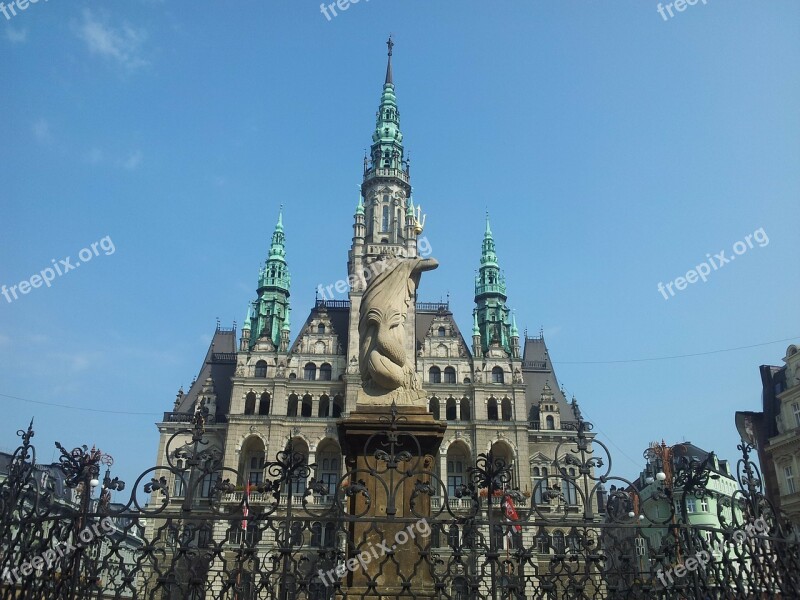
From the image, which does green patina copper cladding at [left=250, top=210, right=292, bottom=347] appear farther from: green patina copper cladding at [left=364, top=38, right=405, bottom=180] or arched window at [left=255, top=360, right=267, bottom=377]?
green patina copper cladding at [left=364, top=38, right=405, bottom=180]

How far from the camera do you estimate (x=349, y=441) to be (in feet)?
24.9

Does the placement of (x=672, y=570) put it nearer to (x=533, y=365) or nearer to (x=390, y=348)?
(x=390, y=348)

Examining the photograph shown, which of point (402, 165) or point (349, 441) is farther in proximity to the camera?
point (402, 165)

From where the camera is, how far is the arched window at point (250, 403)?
44.9 metres

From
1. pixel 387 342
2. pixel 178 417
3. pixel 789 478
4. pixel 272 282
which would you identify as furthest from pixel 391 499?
pixel 272 282

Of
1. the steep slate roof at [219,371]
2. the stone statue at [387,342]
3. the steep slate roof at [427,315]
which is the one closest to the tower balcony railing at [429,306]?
the steep slate roof at [427,315]

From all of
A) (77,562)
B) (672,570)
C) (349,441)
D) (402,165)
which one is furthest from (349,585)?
(402,165)

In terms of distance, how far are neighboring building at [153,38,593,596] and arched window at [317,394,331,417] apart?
2.8 inches

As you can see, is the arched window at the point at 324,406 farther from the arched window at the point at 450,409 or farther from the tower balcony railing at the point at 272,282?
the tower balcony railing at the point at 272,282

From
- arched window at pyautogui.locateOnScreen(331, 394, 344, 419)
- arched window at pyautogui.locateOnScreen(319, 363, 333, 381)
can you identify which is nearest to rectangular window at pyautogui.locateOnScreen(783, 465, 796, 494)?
arched window at pyautogui.locateOnScreen(331, 394, 344, 419)

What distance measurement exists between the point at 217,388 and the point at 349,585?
46823 millimetres

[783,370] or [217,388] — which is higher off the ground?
[217,388]

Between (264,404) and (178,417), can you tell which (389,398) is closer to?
(264,404)

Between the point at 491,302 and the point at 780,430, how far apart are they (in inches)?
975
